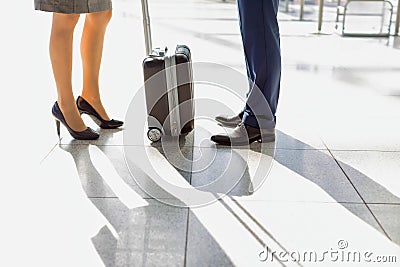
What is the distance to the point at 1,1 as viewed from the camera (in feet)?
20.4

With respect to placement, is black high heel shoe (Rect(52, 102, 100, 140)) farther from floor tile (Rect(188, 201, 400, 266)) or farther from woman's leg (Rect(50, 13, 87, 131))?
floor tile (Rect(188, 201, 400, 266))

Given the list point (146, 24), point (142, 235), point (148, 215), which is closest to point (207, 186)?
point (148, 215)

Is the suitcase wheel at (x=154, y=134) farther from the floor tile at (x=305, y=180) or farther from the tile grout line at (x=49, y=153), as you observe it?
the floor tile at (x=305, y=180)

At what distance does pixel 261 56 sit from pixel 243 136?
1.13ft

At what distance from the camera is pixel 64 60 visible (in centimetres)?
217

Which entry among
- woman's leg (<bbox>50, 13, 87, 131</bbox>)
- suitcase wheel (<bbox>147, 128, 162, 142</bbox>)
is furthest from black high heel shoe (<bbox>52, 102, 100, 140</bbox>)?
suitcase wheel (<bbox>147, 128, 162, 142</bbox>)

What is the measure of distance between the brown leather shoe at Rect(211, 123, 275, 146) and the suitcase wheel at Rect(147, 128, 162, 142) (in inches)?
9.1

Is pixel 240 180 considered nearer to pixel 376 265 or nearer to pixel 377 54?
pixel 376 265

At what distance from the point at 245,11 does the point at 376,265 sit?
3.68 feet

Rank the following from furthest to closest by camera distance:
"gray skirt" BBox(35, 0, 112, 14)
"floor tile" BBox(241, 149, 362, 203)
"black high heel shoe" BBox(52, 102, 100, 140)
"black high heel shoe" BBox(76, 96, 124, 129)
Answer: "black high heel shoe" BBox(76, 96, 124, 129), "black high heel shoe" BBox(52, 102, 100, 140), "gray skirt" BBox(35, 0, 112, 14), "floor tile" BBox(241, 149, 362, 203)

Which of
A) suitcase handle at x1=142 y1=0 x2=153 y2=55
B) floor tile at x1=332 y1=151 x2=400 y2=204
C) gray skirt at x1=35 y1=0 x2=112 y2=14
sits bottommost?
floor tile at x1=332 y1=151 x2=400 y2=204

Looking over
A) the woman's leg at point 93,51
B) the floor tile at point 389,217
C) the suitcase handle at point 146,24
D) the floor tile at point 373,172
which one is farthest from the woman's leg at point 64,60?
the floor tile at point 389,217

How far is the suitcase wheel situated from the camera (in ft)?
7.37

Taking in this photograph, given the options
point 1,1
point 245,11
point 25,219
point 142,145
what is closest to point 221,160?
point 142,145
